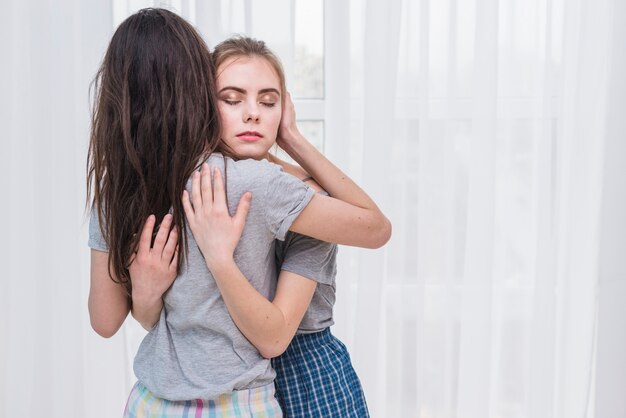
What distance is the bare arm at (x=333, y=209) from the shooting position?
1239 millimetres

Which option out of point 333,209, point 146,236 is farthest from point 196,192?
point 333,209

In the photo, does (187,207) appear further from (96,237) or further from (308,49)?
(308,49)

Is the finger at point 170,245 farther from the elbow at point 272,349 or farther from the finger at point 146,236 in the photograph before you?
the elbow at point 272,349

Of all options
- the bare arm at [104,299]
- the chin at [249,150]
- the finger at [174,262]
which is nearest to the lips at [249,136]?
the chin at [249,150]

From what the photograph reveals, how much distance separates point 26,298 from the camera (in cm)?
242

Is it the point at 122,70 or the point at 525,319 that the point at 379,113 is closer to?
the point at 525,319

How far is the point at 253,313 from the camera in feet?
3.93

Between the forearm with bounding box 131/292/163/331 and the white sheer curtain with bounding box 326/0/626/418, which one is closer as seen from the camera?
the forearm with bounding box 131/292/163/331

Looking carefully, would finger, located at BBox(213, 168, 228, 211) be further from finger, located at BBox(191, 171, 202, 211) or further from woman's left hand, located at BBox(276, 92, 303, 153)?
woman's left hand, located at BBox(276, 92, 303, 153)

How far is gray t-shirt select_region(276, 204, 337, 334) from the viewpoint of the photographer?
50.9 inches

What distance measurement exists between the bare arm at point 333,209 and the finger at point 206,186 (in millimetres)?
136

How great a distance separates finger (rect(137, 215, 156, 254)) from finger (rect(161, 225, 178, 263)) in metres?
0.03

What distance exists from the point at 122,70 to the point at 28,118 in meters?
1.28

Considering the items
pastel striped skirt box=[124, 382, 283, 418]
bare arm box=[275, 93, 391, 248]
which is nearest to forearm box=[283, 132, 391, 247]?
bare arm box=[275, 93, 391, 248]
